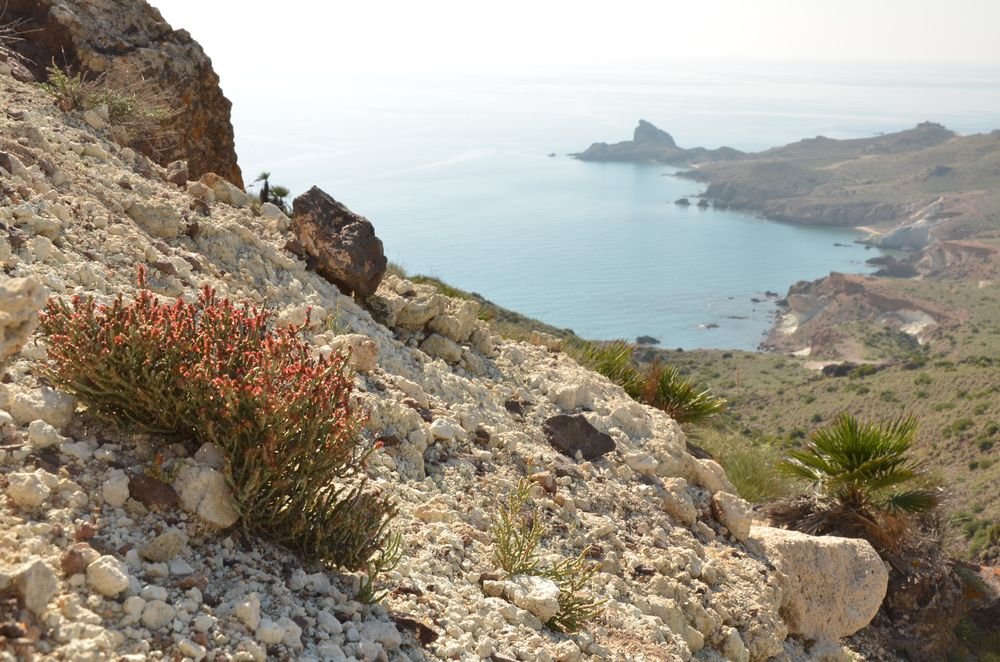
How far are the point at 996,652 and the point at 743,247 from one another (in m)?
122

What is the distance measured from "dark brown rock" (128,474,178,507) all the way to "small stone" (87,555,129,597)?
521 mm

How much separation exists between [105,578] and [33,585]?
24 cm

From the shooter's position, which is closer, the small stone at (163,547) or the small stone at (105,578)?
the small stone at (105,578)

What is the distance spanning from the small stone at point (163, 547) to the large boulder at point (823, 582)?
4706 millimetres

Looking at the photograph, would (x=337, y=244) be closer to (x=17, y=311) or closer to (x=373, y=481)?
(x=373, y=481)

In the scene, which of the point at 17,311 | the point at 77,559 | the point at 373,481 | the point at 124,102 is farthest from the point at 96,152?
the point at 77,559

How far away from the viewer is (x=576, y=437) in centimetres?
664

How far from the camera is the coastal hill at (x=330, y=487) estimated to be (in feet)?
9.53

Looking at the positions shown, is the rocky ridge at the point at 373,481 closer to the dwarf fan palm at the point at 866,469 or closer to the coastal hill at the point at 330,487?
the coastal hill at the point at 330,487

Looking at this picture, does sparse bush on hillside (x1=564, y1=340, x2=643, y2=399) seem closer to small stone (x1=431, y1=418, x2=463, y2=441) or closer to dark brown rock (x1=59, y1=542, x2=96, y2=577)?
small stone (x1=431, y1=418, x2=463, y2=441)

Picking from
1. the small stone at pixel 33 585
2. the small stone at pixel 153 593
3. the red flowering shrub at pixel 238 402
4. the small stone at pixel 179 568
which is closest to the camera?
the small stone at pixel 33 585

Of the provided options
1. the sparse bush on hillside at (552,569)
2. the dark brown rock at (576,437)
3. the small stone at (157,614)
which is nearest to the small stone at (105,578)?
the small stone at (157,614)

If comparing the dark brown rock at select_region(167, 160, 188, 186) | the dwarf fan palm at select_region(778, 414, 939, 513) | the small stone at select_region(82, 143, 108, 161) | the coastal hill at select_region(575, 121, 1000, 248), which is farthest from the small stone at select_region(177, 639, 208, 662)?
the coastal hill at select_region(575, 121, 1000, 248)

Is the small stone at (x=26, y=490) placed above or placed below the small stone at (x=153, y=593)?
above
